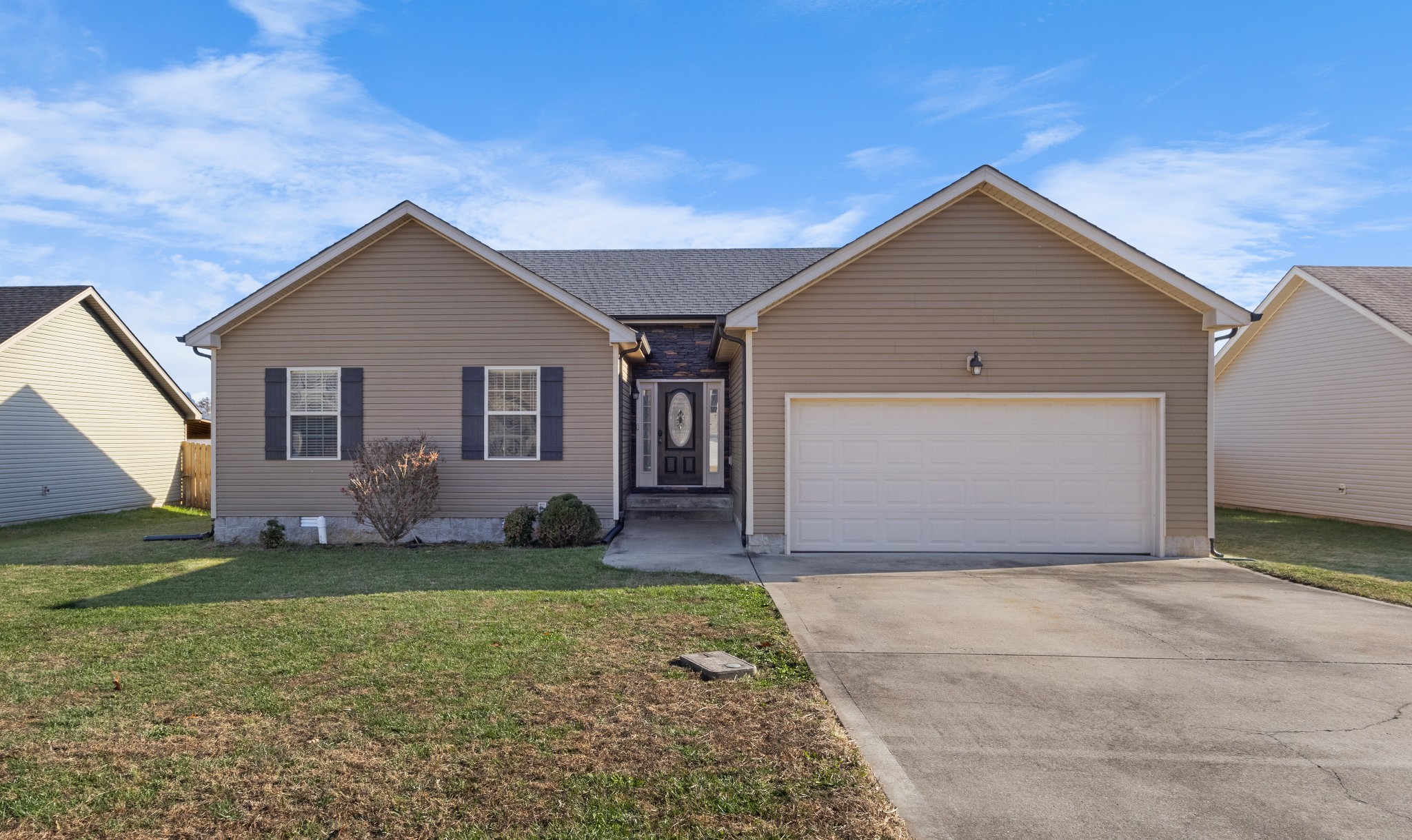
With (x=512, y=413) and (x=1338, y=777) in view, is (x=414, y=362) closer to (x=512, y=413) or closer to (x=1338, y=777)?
(x=512, y=413)

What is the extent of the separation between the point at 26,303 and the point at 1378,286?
27.9 m

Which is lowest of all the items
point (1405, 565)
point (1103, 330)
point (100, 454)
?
point (1405, 565)

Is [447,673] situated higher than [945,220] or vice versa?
[945,220]

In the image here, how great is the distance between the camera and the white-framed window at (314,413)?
11.5 meters

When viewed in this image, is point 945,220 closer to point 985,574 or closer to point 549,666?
point 985,574

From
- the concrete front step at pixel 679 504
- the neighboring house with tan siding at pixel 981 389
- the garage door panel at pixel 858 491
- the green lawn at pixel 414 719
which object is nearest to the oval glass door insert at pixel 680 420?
the concrete front step at pixel 679 504

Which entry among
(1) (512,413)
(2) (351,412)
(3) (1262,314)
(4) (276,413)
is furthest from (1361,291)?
(4) (276,413)

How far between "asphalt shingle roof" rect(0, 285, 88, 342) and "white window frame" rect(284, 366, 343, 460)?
7.49 meters

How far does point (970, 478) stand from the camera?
10.2 metres

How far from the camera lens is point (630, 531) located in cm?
1193

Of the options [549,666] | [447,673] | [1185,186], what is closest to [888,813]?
[549,666]

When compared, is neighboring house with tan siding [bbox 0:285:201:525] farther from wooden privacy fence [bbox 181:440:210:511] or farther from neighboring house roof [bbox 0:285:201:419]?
wooden privacy fence [bbox 181:440:210:511]

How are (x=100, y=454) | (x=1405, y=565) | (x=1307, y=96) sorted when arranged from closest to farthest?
(x=1405, y=565) < (x=1307, y=96) < (x=100, y=454)

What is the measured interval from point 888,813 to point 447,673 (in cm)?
298
